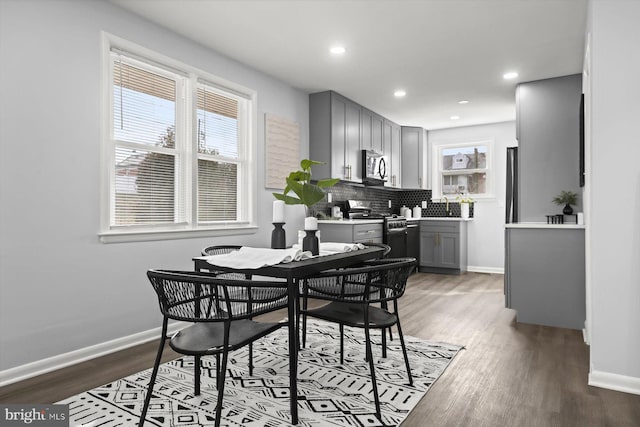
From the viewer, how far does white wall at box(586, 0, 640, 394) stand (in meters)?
2.29

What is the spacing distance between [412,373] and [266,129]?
2.90 m

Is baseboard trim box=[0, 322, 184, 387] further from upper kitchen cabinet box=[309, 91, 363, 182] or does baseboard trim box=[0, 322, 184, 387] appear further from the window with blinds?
upper kitchen cabinet box=[309, 91, 363, 182]

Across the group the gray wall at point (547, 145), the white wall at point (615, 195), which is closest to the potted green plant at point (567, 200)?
the gray wall at point (547, 145)

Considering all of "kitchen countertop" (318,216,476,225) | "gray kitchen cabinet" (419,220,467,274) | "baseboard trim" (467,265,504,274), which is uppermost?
"kitchen countertop" (318,216,476,225)

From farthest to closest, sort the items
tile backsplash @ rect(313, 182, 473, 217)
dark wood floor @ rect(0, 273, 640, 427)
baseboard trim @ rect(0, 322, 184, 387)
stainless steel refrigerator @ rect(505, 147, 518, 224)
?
1. tile backsplash @ rect(313, 182, 473, 217)
2. stainless steel refrigerator @ rect(505, 147, 518, 224)
3. baseboard trim @ rect(0, 322, 184, 387)
4. dark wood floor @ rect(0, 273, 640, 427)

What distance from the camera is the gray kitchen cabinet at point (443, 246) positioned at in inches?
257

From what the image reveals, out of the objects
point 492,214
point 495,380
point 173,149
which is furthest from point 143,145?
point 492,214

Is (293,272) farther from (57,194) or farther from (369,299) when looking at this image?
(57,194)

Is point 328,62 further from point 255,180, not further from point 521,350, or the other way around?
point 521,350

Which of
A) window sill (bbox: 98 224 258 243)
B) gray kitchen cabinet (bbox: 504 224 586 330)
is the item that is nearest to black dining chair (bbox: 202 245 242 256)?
window sill (bbox: 98 224 258 243)

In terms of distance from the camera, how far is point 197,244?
144 inches

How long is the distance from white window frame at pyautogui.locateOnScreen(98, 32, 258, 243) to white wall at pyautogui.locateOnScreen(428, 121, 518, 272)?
4327 millimetres

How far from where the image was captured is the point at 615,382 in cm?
232

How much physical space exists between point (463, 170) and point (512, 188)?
2.71 metres
